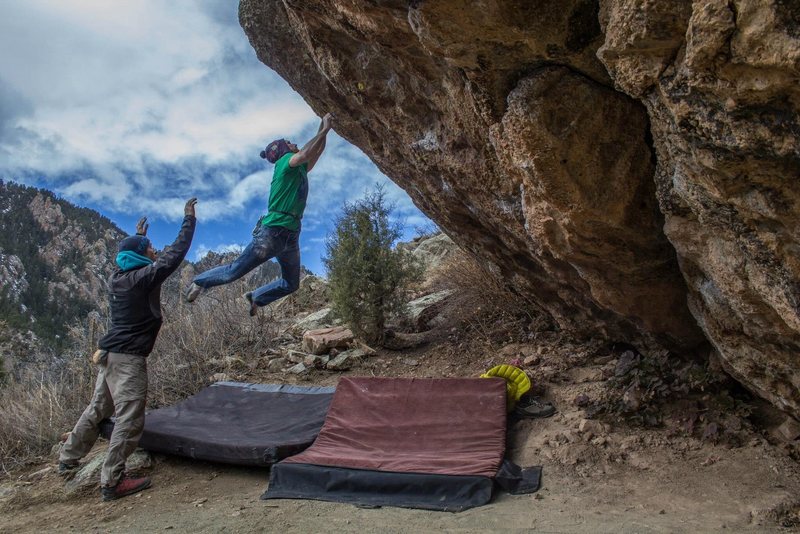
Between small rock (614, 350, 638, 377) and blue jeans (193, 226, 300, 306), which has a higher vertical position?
blue jeans (193, 226, 300, 306)

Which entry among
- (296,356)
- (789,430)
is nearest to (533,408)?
(789,430)

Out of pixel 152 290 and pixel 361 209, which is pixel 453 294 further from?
pixel 152 290

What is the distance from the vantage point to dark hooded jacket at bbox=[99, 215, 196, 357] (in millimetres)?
4629

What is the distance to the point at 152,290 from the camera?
15.7 ft

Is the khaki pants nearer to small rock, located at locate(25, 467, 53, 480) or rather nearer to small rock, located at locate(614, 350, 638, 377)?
small rock, located at locate(25, 467, 53, 480)

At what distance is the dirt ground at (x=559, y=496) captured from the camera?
3.52 metres

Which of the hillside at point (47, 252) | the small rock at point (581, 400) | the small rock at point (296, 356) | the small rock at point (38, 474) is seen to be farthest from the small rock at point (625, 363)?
the hillside at point (47, 252)

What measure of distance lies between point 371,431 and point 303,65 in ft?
10.8

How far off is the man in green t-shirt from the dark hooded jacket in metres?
0.88

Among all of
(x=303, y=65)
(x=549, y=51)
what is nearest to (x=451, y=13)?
(x=549, y=51)

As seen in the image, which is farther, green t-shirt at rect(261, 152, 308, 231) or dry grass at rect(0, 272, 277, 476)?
dry grass at rect(0, 272, 277, 476)

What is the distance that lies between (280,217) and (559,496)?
3627mm

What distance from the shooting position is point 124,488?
4.65 meters

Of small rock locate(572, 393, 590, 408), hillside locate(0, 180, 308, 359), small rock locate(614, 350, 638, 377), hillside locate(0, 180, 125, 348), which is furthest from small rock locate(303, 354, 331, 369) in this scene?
hillside locate(0, 180, 125, 348)
